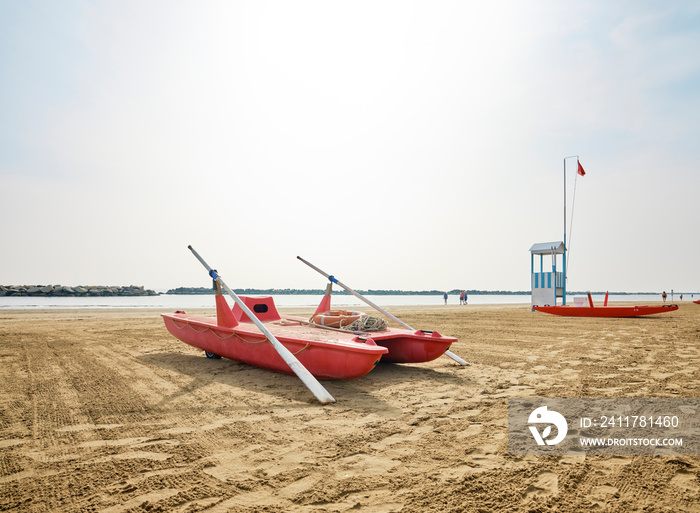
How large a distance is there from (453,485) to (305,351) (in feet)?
11.5

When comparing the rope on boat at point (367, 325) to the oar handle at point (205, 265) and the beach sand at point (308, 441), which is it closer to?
the beach sand at point (308, 441)

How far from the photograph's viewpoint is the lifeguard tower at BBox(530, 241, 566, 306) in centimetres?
2067

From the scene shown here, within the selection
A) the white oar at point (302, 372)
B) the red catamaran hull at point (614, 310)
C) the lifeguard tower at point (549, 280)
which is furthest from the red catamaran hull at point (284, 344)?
the lifeguard tower at point (549, 280)

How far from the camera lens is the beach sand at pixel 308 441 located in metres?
2.53

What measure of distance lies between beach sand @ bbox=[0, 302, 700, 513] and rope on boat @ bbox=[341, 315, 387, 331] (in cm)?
69

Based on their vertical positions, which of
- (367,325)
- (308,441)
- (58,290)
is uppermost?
(367,325)

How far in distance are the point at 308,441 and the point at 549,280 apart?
20.7 metres

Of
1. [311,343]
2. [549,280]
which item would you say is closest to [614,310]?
[549,280]

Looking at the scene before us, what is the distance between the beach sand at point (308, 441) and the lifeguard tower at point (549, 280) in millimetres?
14089

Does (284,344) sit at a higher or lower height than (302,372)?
higher

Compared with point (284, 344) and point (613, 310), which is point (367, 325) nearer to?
point (284, 344)

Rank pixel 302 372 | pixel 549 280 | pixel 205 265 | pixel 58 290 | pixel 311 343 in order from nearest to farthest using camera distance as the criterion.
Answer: pixel 302 372 < pixel 311 343 < pixel 205 265 < pixel 549 280 < pixel 58 290

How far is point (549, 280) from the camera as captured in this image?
21141 millimetres

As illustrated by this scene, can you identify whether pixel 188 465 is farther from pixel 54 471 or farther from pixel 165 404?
pixel 165 404
